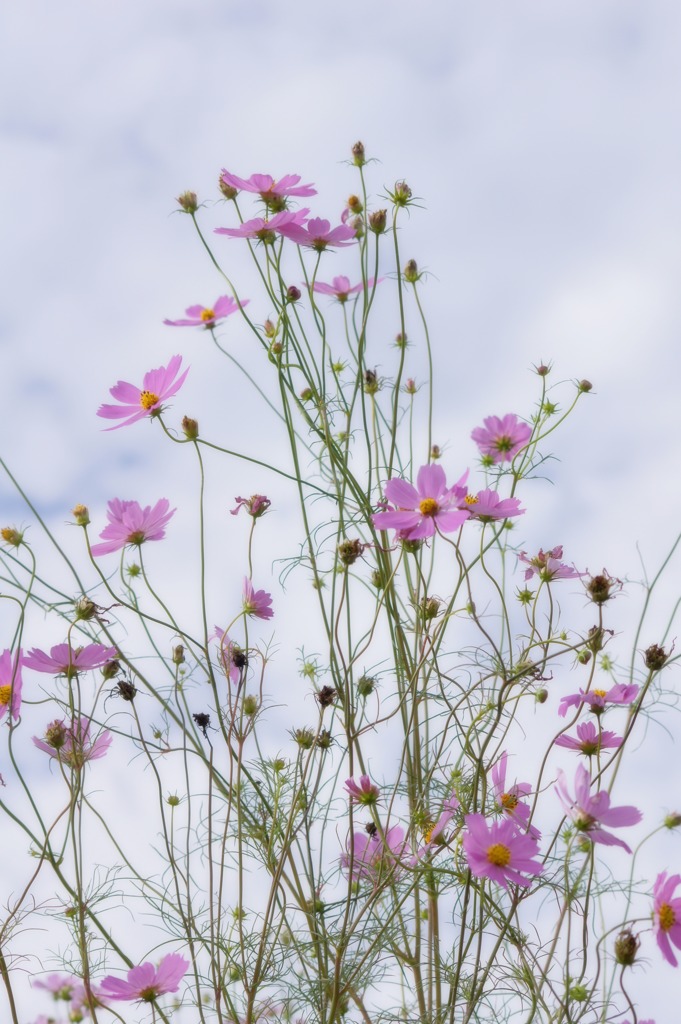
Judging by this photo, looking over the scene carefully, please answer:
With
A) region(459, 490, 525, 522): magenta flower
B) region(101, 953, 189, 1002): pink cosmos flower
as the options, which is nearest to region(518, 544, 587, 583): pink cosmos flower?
region(459, 490, 525, 522): magenta flower

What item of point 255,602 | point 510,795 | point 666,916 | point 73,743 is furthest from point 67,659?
point 666,916

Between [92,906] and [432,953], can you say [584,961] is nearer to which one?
[432,953]

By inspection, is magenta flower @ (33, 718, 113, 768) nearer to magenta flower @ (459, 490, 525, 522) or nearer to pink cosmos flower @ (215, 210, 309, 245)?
magenta flower @ (459, 490, 525, 522)

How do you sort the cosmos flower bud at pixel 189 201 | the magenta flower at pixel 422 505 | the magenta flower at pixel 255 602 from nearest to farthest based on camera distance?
1. the magenta flower at pixel 422 505
2. the magenta flower at pixel 255 602
3. the cosmos flower bud at pixel 189 201

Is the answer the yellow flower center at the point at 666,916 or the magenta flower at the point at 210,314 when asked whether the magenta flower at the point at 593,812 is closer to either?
the yellow flower center at the point at 666,916

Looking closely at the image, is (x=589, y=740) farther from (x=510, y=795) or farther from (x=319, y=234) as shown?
(x=319, y=234)

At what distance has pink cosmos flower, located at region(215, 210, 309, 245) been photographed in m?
1.09

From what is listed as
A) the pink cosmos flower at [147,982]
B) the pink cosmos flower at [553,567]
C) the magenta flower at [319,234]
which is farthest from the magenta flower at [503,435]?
the pink cosmos flower at [147,982]

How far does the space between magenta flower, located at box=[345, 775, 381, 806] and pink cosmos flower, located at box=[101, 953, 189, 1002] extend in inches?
8.2

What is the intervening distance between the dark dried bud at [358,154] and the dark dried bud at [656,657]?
629 mm

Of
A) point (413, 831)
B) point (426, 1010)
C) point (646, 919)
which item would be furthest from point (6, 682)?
point (646, 919)

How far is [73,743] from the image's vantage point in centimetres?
95

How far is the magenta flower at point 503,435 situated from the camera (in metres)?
1.21

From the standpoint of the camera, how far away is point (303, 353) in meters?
1.15
